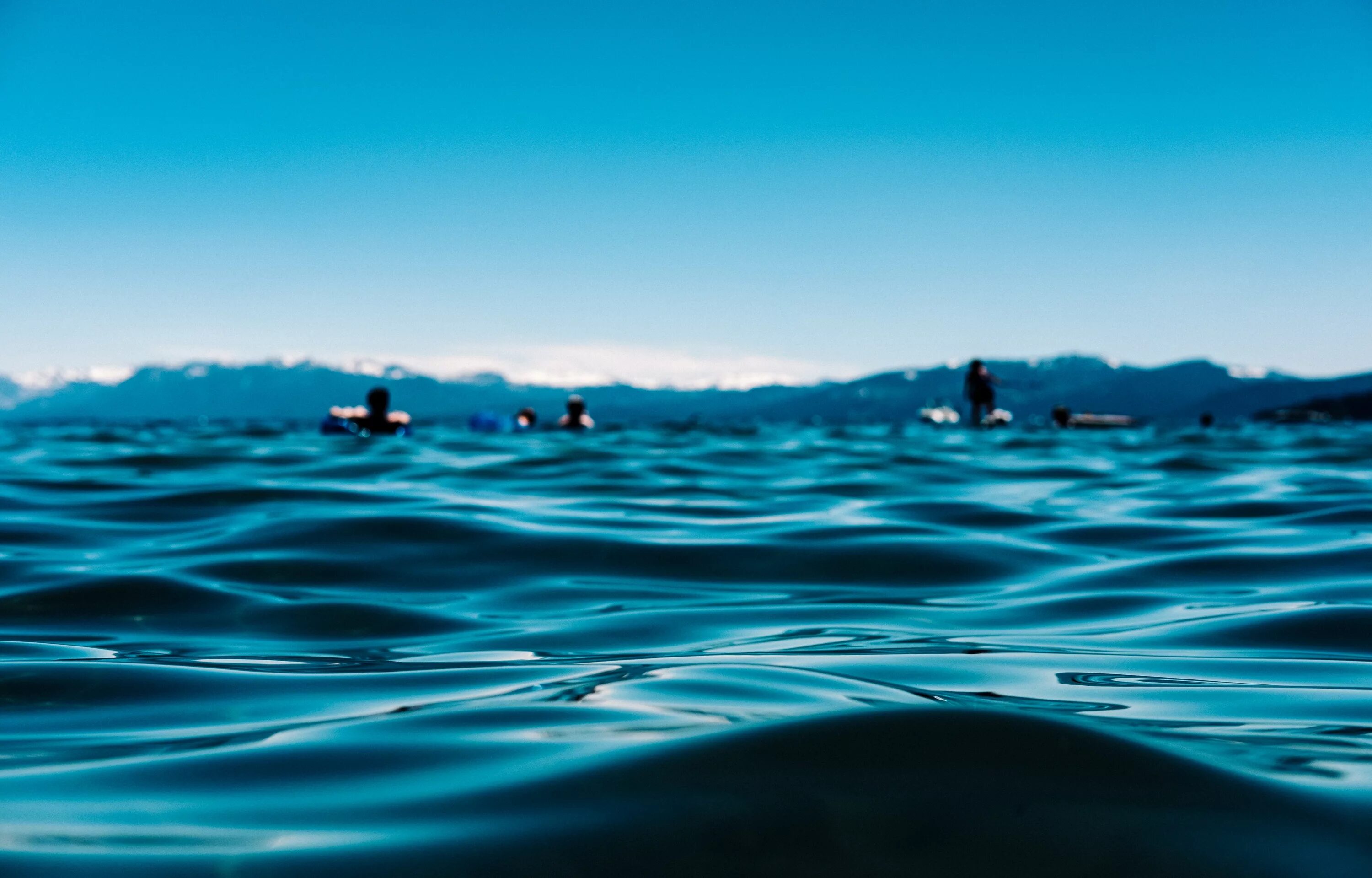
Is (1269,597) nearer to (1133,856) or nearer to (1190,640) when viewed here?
(1190,640)

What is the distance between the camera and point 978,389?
27.3m

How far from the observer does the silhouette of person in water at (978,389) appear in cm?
2616

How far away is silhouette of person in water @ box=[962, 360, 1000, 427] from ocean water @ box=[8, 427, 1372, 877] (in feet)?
64.9

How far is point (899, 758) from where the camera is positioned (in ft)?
5.22

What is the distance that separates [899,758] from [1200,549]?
418 cm

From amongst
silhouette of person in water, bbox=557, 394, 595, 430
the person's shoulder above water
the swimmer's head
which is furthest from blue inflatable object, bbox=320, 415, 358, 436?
silhouette of person in water, bbox=557, 394, 595, 430

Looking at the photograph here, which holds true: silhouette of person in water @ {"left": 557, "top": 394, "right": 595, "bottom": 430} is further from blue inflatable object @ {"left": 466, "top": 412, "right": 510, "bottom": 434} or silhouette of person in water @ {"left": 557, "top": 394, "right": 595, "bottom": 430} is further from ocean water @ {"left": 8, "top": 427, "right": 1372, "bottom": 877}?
ocean water @ {"left": 8, "top": 427, "right": 1372, "bottom": 877}

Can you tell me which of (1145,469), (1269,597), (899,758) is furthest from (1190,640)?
(1145,469)

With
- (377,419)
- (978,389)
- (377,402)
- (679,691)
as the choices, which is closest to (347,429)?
(377,419)

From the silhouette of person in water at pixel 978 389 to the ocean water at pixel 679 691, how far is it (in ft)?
64.9

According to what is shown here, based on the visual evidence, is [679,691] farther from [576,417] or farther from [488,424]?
[488,424]

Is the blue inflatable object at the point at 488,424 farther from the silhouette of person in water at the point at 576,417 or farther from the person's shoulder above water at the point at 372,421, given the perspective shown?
the person's shoulder above water at the point at 372,421

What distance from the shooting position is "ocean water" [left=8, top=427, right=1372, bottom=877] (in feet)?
4.40

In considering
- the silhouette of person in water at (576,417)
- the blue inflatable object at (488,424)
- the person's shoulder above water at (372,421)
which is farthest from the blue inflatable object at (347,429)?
the blue inflatable object at (488,424)
